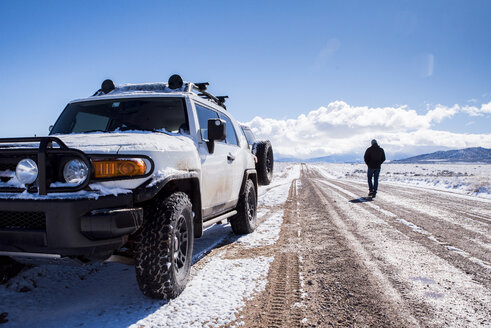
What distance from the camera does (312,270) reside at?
3121 mm

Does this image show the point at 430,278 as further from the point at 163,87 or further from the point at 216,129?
the point at 163,87

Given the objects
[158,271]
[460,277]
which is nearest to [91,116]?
[158,271]

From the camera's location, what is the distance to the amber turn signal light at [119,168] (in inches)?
82.0

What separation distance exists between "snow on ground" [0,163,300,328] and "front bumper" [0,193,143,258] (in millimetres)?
539

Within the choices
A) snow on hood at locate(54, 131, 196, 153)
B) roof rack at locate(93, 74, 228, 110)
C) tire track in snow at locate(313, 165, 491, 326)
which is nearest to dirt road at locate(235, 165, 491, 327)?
tire track in snow at locate(313, 165, 491, 326)

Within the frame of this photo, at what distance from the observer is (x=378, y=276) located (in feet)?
9.68

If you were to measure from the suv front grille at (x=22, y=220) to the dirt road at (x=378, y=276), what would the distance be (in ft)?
5.13

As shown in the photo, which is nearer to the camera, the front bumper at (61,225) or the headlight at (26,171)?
the front bumper at (61,225)

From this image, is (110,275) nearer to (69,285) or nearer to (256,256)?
(69,285)

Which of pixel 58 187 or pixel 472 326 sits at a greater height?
pixel 58 187

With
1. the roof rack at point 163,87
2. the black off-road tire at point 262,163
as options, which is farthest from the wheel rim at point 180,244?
the black off-road tire at point 262,163

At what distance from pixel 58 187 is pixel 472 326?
3.00 m

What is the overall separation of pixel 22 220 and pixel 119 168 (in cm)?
70

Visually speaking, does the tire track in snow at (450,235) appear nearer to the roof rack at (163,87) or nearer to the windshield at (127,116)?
the windshield at (127,116)
